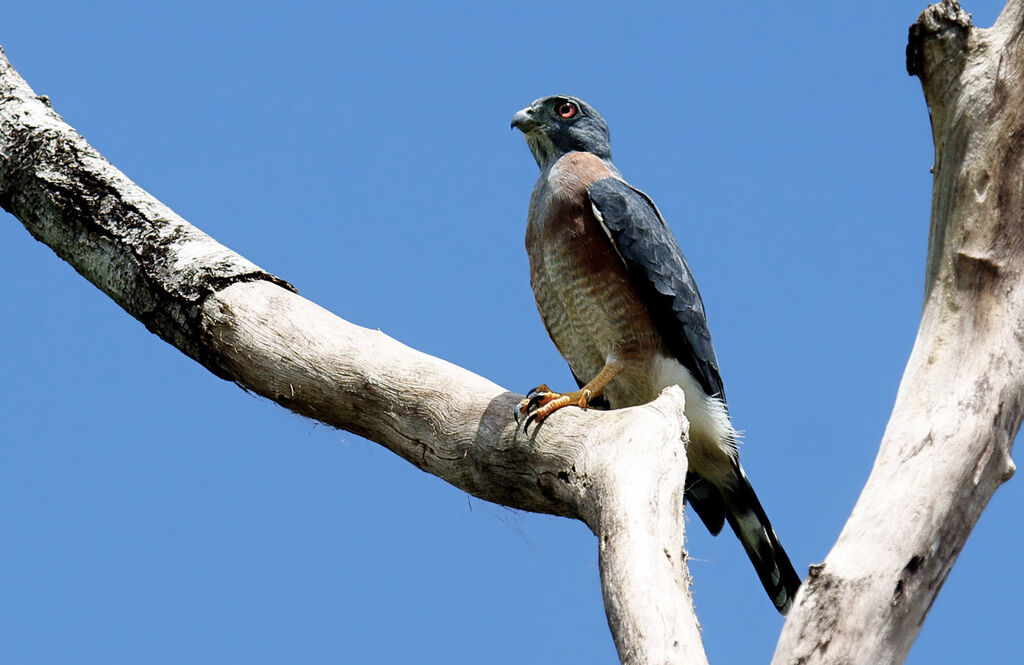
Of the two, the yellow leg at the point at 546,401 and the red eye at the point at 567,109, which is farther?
the red eye at the point at 567,109

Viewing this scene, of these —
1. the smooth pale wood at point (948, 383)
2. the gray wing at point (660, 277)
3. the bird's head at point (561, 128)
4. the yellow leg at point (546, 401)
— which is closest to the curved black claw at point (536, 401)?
the yellow leg at point (546, 401)

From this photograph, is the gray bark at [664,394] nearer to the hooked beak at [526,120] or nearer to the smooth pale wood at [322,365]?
the smooth pale wood at [322,365]

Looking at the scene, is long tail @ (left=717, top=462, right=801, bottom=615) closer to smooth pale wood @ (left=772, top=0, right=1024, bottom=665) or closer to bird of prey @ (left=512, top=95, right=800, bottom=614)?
bird of prey @ (left=512, top=95, right=800, bottom=614)

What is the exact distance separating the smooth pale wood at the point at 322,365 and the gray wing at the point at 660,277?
0.82 metres

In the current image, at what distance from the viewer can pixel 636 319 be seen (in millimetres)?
4676

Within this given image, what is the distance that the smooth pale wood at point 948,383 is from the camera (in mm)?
2879

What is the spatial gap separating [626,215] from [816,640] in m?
2.34

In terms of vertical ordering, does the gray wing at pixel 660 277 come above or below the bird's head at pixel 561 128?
below

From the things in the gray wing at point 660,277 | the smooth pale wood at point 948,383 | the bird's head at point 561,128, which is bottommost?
the smooth pale wood at point 948,383

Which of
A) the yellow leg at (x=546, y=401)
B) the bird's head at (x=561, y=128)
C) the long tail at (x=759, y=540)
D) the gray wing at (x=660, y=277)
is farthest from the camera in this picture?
the bird's head at (x=561, y=128)

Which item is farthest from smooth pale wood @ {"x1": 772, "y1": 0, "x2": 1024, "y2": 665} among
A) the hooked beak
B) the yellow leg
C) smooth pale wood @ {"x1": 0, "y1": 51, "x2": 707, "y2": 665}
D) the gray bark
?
the hooked beak

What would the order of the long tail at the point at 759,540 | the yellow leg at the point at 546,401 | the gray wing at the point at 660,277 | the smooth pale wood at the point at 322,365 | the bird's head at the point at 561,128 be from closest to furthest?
the smooth pale wood at the point at 322,365 → the yellow leg at the point at 546,401 → the long tail at the point at 759,540 → the gray wing at the point at 660,277 → the bird's head at the point at 561,128

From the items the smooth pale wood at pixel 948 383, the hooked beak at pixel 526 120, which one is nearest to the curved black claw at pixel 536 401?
the smooth pale wood at pixel 948 383

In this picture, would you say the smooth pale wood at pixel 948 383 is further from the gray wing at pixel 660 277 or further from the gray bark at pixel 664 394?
the gray wing at pixel 660 277
